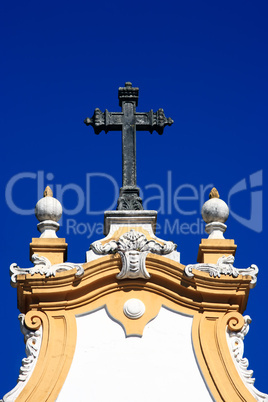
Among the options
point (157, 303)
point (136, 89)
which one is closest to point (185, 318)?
point (157, 303)

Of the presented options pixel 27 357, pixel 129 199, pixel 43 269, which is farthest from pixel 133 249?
pixel 27 357

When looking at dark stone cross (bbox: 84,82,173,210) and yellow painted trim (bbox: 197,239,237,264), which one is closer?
yellow painted trim (bbox: 197,239,237,264)

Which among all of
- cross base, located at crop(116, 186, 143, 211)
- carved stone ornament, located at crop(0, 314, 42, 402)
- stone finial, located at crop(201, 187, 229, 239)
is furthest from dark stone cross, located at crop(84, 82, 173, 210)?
carved stone ornament, located at crop(0, 314, 42, 402)

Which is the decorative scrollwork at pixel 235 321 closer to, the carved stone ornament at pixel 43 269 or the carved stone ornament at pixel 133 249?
the carved stone ornament at pixel 133 249

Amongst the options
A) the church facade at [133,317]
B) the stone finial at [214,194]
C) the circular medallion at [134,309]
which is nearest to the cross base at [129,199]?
the church facade at [133,317]

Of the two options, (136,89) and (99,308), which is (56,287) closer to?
(99,308)

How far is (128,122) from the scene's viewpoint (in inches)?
555

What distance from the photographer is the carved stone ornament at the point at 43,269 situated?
12664 mm

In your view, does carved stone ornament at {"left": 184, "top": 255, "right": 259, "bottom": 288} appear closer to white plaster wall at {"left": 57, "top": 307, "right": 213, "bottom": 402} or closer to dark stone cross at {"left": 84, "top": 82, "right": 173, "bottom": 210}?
white plaster wall at {"left": 57, "top": 307, "right": 213, "bottom": 402}

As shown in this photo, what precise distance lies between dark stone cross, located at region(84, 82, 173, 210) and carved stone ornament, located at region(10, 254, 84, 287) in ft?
5.21

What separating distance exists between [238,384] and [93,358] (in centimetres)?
165

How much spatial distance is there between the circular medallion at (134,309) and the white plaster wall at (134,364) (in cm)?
17

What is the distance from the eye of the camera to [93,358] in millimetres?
12352

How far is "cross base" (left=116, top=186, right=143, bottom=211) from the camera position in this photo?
13.4 meters
